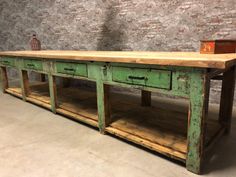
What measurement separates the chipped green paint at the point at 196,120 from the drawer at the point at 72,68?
2.75ft

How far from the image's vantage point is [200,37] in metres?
2.21

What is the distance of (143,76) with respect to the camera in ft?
4.05

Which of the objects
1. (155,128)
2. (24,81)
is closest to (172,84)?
(155,128)

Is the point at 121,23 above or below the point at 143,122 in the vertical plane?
above

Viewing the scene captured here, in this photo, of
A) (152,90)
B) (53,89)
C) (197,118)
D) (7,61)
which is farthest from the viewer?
(7,61)

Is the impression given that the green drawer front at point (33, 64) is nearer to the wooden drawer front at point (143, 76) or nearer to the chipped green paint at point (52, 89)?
the chipped green paint at point (52, 89)

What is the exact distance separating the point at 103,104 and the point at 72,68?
419mm

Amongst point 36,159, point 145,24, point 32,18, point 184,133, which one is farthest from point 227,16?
point 32,18

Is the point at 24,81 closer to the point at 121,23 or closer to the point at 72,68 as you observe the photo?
the point at 72,68

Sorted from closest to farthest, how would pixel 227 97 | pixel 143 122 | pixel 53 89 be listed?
pixel 227 97 → pixel 143 122 → pixel 53 89

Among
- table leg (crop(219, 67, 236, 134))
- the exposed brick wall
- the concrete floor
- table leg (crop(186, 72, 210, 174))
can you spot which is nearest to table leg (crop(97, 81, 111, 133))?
the concrete floor

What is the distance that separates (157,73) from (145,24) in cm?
153

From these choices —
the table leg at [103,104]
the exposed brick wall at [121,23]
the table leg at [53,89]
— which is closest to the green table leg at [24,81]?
the table leg at [53,89]

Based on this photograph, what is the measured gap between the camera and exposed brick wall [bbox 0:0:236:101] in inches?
84.1
